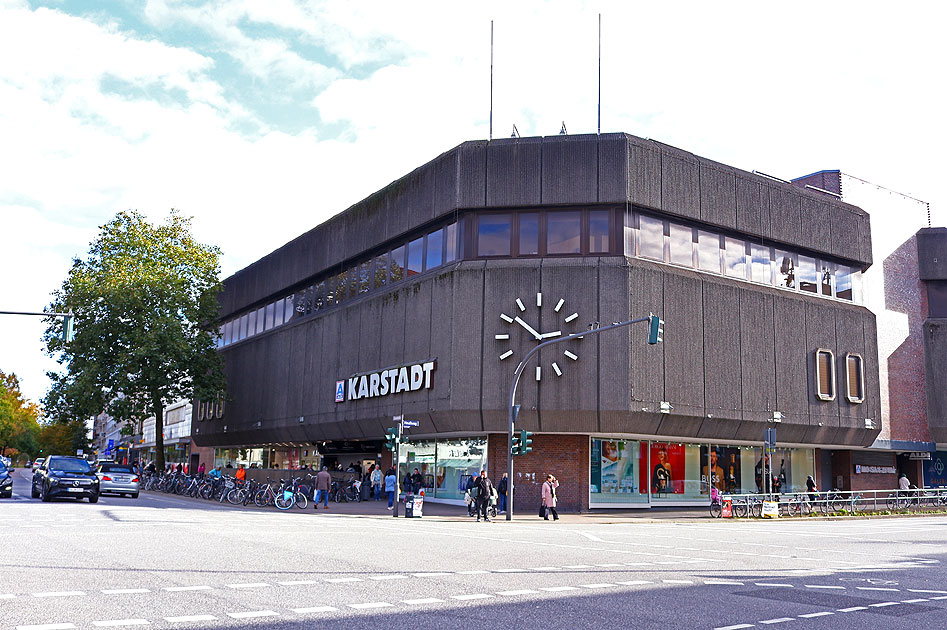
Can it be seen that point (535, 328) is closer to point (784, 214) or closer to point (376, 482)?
point (376, 482)

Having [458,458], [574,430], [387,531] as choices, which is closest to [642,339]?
[574,430]

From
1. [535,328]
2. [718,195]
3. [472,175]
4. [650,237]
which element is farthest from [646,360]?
[472,175]

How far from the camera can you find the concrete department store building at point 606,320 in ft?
118

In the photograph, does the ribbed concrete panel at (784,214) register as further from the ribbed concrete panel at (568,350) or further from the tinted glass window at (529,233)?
the tinted glass window at (529,233)

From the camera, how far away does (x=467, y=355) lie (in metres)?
36.4

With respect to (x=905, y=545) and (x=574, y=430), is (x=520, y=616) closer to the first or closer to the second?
(x=905, y=545)

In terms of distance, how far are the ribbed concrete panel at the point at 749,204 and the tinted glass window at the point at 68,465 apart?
29511 mm

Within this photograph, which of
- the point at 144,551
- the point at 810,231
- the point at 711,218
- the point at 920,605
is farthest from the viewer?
the point at 810,231

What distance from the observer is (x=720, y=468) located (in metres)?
42.0

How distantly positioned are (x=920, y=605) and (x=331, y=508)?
1112 inches

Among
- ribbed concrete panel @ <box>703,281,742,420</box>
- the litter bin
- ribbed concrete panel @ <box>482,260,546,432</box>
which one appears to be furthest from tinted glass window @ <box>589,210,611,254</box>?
the litter bin

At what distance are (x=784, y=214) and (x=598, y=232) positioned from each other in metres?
11.0

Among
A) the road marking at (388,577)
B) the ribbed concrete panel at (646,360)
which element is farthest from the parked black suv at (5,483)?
the road marking at (388,577)

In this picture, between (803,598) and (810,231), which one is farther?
(810,231)
